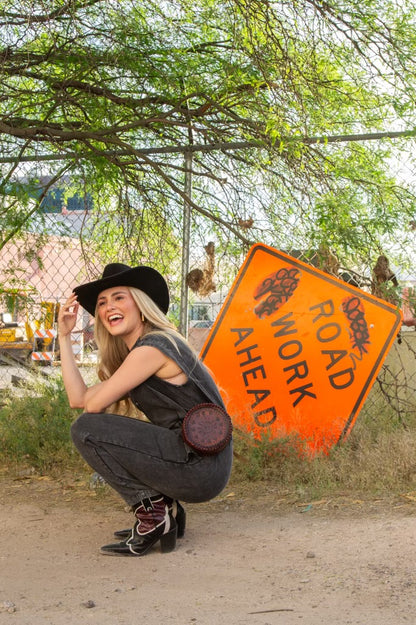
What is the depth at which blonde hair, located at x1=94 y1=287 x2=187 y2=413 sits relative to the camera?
13.4ft

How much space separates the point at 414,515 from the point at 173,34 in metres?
3.71

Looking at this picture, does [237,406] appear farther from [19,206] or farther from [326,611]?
[326,611]

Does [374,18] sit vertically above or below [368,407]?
above

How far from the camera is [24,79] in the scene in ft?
22.2

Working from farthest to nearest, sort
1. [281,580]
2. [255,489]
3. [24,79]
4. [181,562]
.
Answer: [24,79] < [255,489] < [181,562] < [281,580]

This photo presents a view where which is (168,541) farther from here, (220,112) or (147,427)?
(220,112)

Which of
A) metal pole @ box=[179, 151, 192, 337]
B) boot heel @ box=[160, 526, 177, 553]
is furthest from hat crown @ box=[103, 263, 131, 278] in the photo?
metal pole @ box=[179, 151, 192, 337]

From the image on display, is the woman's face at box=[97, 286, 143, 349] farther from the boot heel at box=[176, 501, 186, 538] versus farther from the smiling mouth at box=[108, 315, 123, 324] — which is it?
the boot heel at box=[176, 501, 186, 538]

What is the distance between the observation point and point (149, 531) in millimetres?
3838

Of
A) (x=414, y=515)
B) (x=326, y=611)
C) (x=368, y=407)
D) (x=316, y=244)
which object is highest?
(x=316, y=244)

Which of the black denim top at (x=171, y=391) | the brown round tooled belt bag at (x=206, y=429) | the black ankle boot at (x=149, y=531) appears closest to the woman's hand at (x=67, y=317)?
the black denim top at (x=171, y=391)

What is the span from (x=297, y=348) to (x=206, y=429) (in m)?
1.93

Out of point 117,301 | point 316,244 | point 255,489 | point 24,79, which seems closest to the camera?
point 117,301

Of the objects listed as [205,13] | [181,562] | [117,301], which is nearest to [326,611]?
[181,562]
